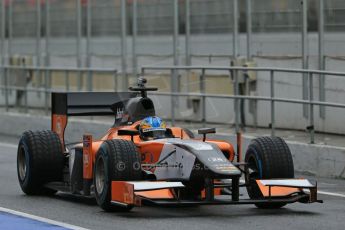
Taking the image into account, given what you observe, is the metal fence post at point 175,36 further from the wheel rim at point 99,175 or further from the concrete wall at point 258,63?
the wheel rim at point 99,175

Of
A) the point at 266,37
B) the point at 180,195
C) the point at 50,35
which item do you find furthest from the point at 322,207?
the point at 50,35

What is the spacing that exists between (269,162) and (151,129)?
63.5 inches

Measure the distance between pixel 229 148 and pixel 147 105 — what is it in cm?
162

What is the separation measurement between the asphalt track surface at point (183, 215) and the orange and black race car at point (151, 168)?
0.56 feet

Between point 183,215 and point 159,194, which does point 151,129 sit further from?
point 159,194

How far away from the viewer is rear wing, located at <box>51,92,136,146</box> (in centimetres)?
1602

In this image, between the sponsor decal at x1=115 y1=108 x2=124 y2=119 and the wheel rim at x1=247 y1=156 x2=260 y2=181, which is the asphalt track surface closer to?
the wheel rim at x1=247 y1=156 x2=260 y2=181

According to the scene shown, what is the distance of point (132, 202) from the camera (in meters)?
12.7

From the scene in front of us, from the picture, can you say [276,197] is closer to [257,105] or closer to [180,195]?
[180,195]

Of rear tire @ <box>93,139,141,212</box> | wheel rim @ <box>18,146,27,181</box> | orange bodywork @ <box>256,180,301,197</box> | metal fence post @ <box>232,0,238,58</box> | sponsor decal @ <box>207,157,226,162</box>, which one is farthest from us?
metal fence post @ <box>232,0,238,58</box>

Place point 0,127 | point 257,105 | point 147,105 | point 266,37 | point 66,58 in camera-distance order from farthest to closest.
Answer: point 66,58
point 0,127
point 266,37
point 257,105
point 147,105

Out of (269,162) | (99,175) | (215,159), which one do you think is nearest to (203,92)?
(269,162)

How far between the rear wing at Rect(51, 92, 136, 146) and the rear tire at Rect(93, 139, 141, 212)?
261 cm

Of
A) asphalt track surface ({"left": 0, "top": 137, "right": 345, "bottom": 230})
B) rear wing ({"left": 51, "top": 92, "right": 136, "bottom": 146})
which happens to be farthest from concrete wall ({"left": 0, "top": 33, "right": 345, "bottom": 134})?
rear wing ({"left": 51, "top": 92, "right": 136, "bottom": 146})
